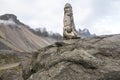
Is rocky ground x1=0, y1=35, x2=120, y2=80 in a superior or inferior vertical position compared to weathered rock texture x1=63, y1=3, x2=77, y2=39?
inferior

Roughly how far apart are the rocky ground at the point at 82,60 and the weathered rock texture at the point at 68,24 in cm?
426

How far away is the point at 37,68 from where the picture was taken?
4053 cm

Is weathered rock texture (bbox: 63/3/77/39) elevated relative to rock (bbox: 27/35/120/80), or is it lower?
elevated

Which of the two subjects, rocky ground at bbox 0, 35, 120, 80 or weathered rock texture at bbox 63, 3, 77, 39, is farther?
weathered rock texture at bbox 63, 3, 77, 39

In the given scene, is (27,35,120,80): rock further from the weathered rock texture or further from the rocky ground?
the weathered rock texture

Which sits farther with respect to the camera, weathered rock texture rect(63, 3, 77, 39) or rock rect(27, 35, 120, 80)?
weathered rock texture rect(63, 3, 77, 39)

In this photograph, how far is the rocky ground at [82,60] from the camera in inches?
1348

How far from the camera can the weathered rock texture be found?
43.9 meters

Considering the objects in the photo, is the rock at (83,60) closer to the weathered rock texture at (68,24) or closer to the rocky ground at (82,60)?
the rocky ground at (82,60)

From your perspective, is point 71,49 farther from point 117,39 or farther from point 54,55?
point 117,39

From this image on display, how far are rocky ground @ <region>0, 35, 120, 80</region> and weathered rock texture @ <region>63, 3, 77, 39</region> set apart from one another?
4260 millimetres

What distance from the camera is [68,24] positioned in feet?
148

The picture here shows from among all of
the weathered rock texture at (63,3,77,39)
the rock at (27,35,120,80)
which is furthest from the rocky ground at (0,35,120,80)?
the weathered rock texture at (63,3,77,39)

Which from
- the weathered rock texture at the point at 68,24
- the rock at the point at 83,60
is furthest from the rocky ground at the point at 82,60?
the weathered rock texture at the point at 68,24
